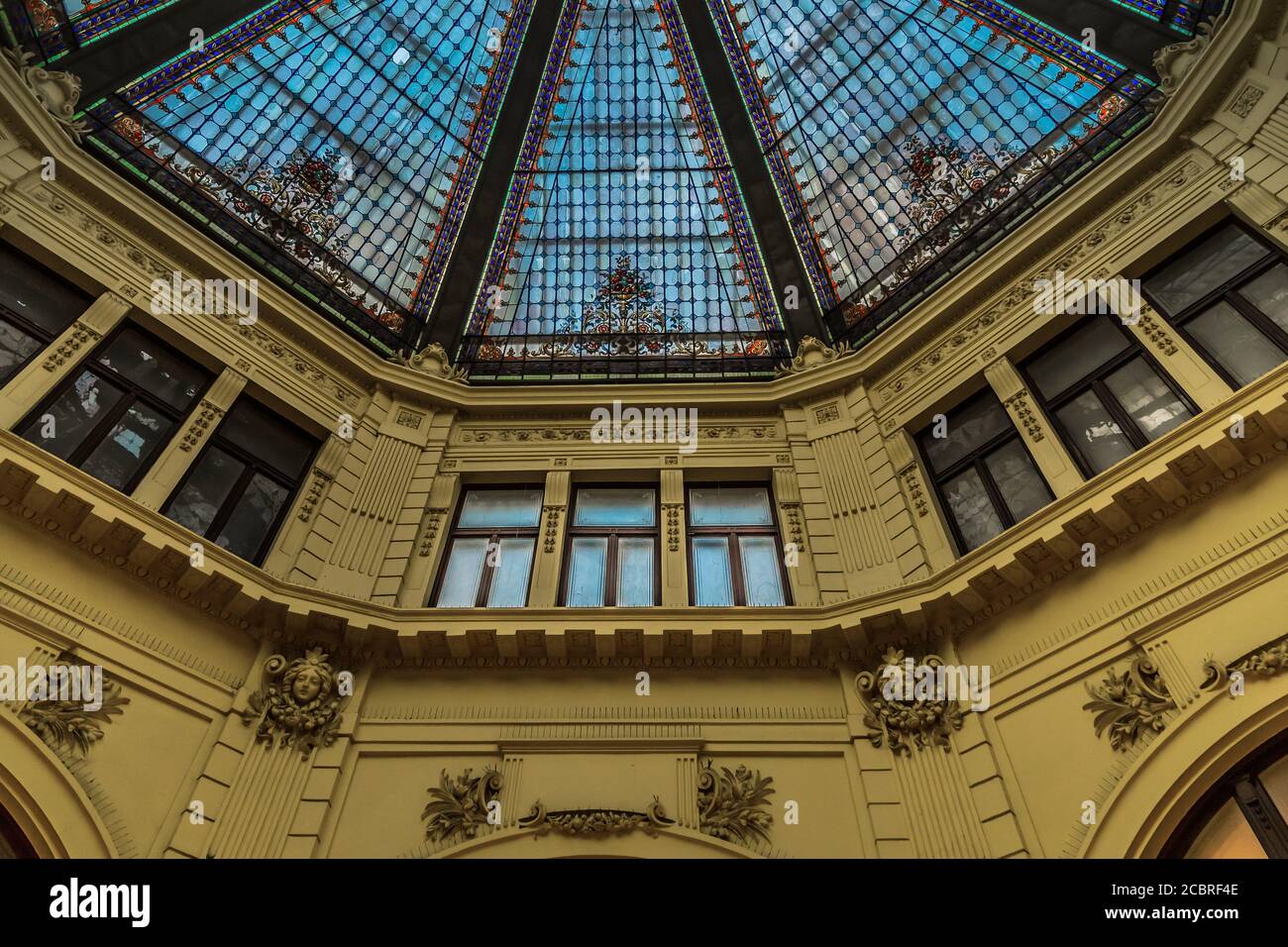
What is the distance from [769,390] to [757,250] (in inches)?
144

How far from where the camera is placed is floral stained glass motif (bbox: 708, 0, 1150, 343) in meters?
12.1

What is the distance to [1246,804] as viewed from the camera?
21.1 feet

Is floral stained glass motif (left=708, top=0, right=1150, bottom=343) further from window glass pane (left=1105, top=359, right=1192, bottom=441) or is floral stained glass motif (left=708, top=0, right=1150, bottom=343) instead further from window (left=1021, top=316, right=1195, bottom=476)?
window glass pane (left=1105, top=359, right=1192, bottom=441)

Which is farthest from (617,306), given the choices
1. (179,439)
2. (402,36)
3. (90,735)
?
(90,735)

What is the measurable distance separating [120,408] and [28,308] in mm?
1523

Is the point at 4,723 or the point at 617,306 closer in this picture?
the point at 4,723

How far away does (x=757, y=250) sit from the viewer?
14.9 meters

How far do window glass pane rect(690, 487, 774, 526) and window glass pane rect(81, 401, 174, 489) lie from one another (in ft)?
23.3

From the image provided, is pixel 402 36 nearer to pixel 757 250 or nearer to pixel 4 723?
pixel 757 250

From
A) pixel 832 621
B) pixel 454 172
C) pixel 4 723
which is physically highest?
pixel 454 172
